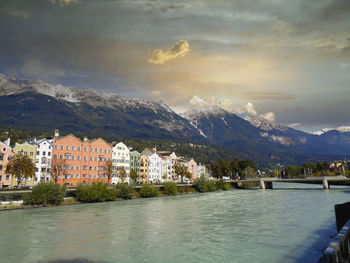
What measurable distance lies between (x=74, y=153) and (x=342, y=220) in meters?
96.8

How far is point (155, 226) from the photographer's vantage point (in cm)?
4166

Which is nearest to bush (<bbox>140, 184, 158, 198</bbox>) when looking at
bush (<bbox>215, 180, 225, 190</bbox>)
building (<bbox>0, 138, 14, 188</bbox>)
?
building (<bbox>0, 138, 14, 188</bbox>)

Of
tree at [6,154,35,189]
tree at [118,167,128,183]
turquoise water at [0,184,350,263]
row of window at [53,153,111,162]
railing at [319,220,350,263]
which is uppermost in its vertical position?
row of window at [53,153,111,162]

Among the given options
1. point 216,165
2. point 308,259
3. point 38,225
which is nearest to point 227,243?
point 308,259

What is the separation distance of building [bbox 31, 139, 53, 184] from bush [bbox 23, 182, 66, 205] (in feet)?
100

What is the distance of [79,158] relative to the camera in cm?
10844

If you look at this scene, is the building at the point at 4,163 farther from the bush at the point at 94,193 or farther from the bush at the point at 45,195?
the bush at the point at 94,193

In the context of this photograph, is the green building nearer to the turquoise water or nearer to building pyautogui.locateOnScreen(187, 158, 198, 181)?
building pyautogui.locateOnScreen(187, 158, 198, 181)

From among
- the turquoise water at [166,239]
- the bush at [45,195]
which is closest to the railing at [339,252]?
the turquoise water at [166,239]

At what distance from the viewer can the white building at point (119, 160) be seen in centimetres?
12047

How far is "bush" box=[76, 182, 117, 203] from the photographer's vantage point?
79.2m

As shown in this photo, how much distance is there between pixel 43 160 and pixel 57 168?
20.5 feet

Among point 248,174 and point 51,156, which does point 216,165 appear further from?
point 51,156

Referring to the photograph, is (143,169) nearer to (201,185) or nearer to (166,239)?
(201,185)
